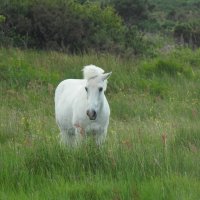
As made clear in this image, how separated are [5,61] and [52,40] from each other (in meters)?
3.51

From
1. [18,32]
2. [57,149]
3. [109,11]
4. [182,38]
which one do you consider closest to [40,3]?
[18,32]

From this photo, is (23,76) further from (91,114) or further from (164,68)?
(91,114)

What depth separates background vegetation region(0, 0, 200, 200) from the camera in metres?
6.18

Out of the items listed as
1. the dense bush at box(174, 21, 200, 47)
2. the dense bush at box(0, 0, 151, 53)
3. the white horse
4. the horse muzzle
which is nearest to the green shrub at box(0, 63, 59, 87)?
the dense bush at box(0, 0, 151, 53)

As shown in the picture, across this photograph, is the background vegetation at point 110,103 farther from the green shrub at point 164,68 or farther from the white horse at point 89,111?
the white horse at point 89,111

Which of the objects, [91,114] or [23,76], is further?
[23,76]

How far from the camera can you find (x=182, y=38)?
2978 centimetres

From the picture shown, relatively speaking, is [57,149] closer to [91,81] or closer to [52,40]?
[91,81]

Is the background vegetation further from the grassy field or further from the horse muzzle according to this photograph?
the horse muzzle

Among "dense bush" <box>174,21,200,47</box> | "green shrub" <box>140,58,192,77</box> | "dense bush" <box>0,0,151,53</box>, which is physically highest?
"dense bush" <box>0,0,151,53</box>

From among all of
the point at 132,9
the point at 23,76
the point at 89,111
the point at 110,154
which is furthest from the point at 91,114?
the point at 132,9

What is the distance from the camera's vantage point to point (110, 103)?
524 inches

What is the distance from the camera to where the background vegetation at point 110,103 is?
6.18 m

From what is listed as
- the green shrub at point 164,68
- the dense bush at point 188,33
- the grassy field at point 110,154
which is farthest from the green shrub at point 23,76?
the dense bush at point 188,33
